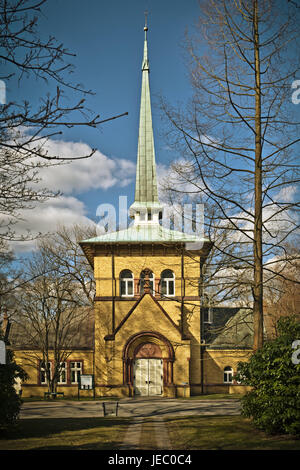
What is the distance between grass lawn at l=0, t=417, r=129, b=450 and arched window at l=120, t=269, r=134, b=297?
47.8 ft

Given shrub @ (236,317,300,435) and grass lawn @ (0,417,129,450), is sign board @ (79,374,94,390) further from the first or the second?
shrub @ (236,317,300,435)

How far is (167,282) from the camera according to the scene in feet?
101

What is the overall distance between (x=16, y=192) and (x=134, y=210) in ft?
86.3

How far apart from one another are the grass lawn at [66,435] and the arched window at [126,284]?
14.6 meters

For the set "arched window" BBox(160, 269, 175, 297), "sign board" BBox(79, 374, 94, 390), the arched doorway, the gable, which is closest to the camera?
"sign board" BBox(79, 374, 94, 390)

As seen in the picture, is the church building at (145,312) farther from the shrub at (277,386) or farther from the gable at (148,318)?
the shrub at (277,386)

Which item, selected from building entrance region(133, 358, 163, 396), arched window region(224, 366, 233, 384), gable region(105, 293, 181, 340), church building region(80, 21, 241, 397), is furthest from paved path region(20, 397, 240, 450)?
arched window region(224, 366, 233, 384)

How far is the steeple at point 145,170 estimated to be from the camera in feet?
109

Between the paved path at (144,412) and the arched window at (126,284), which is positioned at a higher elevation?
the arched window at (126,284)

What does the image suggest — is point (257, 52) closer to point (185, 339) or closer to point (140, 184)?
point (185, 339)

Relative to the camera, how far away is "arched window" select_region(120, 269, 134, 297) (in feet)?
101

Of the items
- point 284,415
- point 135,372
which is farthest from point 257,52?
point 135,372

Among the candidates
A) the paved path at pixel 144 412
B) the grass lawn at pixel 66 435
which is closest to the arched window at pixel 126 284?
the paved path at pixel 144 412

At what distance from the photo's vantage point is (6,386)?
13.0 metres
